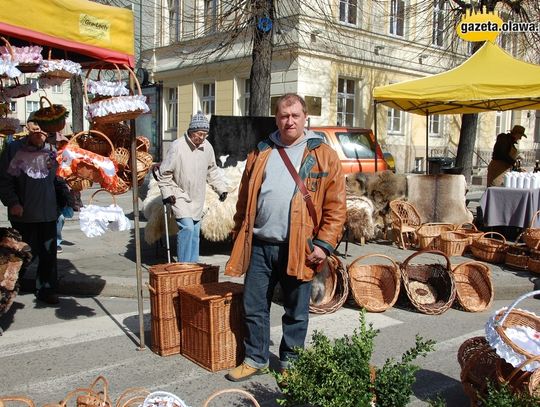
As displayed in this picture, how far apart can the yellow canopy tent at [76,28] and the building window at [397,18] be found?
63.4 ft

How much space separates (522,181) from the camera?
9.13 metres

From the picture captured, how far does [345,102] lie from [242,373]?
1929 cm

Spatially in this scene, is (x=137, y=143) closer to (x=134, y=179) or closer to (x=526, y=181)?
(x=134, y=179)

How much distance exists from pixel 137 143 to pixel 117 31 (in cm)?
88

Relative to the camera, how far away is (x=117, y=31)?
4293mm

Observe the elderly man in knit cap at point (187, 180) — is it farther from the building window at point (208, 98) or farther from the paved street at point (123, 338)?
the building window at point (208, 98)

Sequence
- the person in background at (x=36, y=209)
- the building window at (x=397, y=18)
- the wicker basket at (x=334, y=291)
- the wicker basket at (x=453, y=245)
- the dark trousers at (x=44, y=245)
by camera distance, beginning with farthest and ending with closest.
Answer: the building window at (x=397, y=18) < the wicker basket at (x=453, y=245) < the dark trousers at (x=44, y=245) < the wicker basket at (x=334, y=291) < the person in background at (x=36, y=209)

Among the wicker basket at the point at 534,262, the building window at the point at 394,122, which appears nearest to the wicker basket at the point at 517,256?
the wicker basket at the point at 534,262

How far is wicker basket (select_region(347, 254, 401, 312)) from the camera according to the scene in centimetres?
575

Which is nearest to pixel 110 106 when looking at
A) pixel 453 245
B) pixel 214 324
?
pixel 214 324

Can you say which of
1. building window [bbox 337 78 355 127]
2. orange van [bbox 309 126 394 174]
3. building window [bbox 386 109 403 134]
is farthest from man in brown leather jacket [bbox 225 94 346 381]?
building window [bbox 386 109 403 134]

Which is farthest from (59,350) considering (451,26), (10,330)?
(451,26)

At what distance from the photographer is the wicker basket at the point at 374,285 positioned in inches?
226

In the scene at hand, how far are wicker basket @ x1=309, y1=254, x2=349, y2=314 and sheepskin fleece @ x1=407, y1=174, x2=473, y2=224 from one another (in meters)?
4.24
